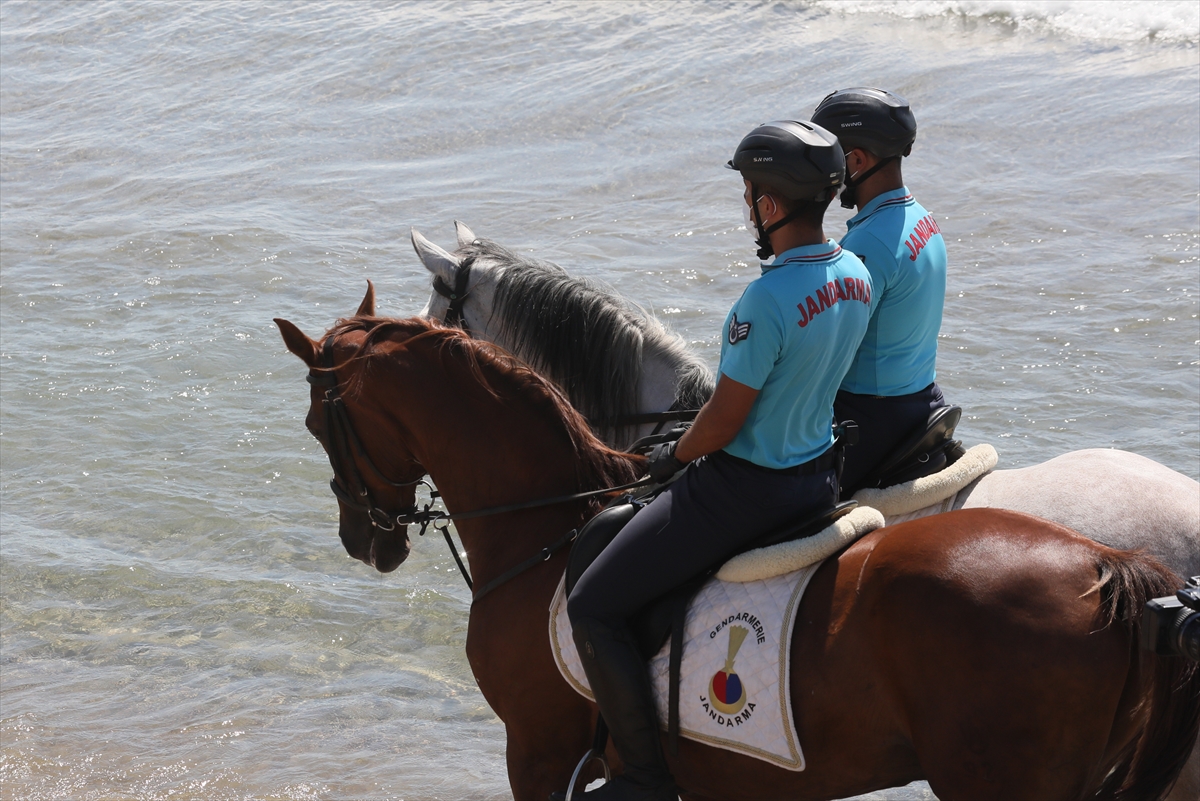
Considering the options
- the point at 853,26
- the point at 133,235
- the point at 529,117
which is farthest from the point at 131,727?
the point at 853,26

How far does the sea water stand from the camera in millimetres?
6434

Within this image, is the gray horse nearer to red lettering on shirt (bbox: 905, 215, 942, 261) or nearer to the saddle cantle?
the saddle cantle

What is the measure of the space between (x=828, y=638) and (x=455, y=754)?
3177mm

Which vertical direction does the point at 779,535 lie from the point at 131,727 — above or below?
above

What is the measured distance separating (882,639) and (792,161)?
1.33 m

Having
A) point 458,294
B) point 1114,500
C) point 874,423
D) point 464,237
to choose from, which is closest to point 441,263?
point 458,294

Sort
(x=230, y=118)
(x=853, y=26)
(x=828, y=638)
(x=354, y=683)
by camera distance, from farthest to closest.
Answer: (x=853, y=26), (x=230, y=118), (x=354, y=683), (x=828, y=638)

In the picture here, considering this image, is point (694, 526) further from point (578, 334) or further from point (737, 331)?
point (578, 334)

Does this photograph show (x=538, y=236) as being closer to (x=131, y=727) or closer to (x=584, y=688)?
(x=131, y=727)

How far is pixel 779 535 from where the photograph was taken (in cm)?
337

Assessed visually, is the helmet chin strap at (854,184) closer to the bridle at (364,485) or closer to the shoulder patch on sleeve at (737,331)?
the shoulder patch on sleeve at (737,331)

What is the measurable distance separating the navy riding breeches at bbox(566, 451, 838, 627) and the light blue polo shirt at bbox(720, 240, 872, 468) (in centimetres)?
9

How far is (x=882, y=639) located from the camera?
309 centimetres

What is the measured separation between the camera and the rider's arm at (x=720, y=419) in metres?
3.17
